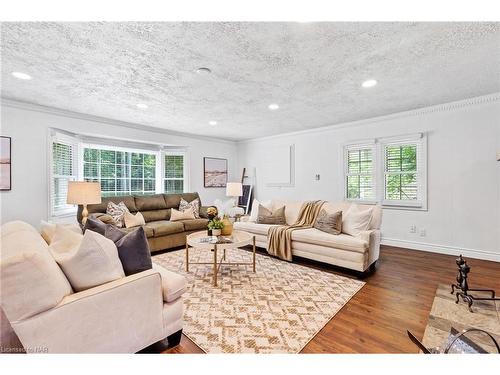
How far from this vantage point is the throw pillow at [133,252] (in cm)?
165

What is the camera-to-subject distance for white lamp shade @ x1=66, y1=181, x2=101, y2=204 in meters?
3.14

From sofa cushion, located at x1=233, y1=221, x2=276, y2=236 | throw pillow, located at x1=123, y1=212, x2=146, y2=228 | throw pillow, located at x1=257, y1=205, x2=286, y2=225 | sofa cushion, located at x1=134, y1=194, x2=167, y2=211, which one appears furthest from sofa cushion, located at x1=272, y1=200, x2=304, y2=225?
throw pillow, located at x1=123, y1=212, x2=146, y2=228

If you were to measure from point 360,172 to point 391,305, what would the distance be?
305cm

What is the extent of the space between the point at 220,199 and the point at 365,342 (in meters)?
5.27

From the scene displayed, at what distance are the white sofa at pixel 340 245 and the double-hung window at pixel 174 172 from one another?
2904 millimetres

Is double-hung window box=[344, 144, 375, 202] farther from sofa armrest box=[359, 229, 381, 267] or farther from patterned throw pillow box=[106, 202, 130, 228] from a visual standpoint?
patterned throw pillow box=[106, 202, 130, 228]

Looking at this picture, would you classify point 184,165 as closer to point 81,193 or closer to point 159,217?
point 159,217

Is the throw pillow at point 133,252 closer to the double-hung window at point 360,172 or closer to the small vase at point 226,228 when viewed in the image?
the small vase at point 226,228

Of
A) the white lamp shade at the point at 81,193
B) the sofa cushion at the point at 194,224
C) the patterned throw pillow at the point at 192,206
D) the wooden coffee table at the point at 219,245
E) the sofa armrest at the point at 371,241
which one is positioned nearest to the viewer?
the wooden coffee table at the point at 219,245

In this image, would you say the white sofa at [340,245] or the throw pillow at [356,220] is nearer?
the white sofa at [340,245]

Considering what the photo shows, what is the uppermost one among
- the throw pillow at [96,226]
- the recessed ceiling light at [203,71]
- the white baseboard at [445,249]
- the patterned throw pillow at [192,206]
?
the recessed ceiling light at [203,71]

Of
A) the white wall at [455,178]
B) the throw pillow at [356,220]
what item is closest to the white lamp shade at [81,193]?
the throw pillow at [356,220]

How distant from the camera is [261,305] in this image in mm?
2281

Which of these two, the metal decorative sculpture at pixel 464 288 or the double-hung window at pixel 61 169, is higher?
the double-hung window at pixel 61 169
